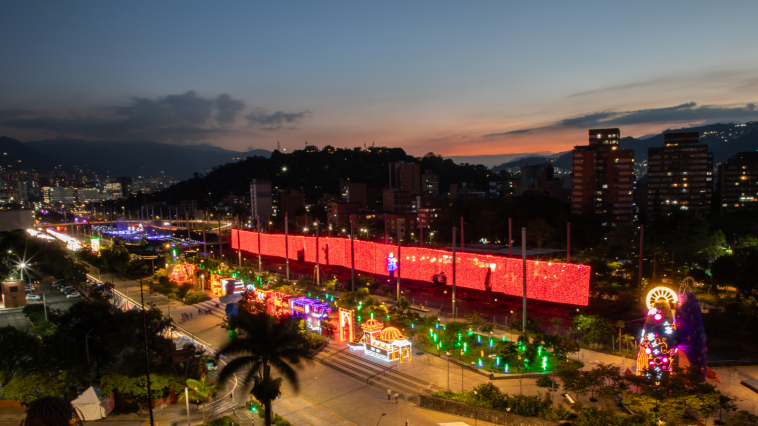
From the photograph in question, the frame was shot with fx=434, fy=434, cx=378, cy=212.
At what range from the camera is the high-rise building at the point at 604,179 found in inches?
2714

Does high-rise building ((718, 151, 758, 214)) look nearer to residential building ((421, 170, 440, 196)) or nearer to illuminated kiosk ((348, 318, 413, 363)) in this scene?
residential building ((421, 170, 440, 196))

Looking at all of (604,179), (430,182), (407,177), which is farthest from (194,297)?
(430,182)

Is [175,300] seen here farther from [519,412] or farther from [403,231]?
[403,231]

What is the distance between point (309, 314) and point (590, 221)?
40.4 m

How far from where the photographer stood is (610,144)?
76.1 meters

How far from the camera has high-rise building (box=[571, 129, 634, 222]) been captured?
6894cm

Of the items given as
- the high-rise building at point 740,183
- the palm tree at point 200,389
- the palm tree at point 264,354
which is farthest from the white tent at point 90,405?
the high-rise building at point 740,183

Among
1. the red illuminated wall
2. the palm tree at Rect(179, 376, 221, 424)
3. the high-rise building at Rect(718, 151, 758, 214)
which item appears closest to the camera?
the palm tree at Rect(179, 376, 221, 424)

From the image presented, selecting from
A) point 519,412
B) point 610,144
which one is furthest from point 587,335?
point 610,144

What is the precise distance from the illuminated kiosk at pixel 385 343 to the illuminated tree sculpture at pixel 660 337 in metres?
9.53

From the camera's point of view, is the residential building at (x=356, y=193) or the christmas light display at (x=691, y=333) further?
the residential building at (x=356, y=193)

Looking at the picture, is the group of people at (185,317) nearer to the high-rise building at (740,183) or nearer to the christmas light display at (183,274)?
the christmas light display at (183,274)

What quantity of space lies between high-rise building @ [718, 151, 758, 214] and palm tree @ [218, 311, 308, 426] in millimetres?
93363

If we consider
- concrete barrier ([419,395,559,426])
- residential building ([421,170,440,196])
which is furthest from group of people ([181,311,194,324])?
residential building ([421,170,440,196])
